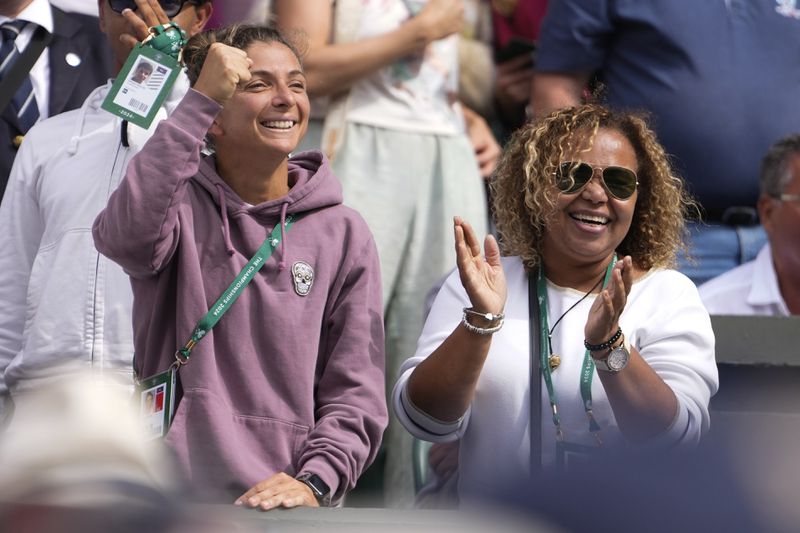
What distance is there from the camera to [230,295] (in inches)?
125

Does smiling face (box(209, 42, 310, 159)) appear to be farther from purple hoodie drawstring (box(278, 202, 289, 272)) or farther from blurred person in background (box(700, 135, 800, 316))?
blurred person in background (box(700, 135, 800, 316))

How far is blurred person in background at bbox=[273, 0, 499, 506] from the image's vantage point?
15.0 feet

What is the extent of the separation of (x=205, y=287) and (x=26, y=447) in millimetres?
1940

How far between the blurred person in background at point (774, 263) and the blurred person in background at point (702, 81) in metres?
0.10

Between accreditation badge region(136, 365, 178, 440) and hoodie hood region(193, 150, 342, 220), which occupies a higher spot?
hoodie hood region(193, 150, 342, 220)

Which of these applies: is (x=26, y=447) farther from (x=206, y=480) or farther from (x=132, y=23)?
(x=132, y=23)

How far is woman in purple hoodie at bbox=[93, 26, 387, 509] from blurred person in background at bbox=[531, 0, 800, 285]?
1682mm

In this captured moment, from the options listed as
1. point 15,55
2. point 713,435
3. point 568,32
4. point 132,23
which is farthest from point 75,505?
point 568,32

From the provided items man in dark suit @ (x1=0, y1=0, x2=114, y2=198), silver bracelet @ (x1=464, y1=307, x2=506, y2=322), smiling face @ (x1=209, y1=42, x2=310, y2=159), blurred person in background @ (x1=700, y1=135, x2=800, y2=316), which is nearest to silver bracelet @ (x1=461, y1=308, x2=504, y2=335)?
silver bracelet @ (x1=464, y1=307, x2=506, y2=322)

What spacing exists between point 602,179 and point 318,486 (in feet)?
3.49

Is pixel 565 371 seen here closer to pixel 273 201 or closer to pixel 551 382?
pixel 551 382

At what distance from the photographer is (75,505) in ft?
4.19

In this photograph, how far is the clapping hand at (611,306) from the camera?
3.03 meters

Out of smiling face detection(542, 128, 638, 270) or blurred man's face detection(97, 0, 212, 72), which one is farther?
blurred man's face detection(97, 0, 212, 72)
